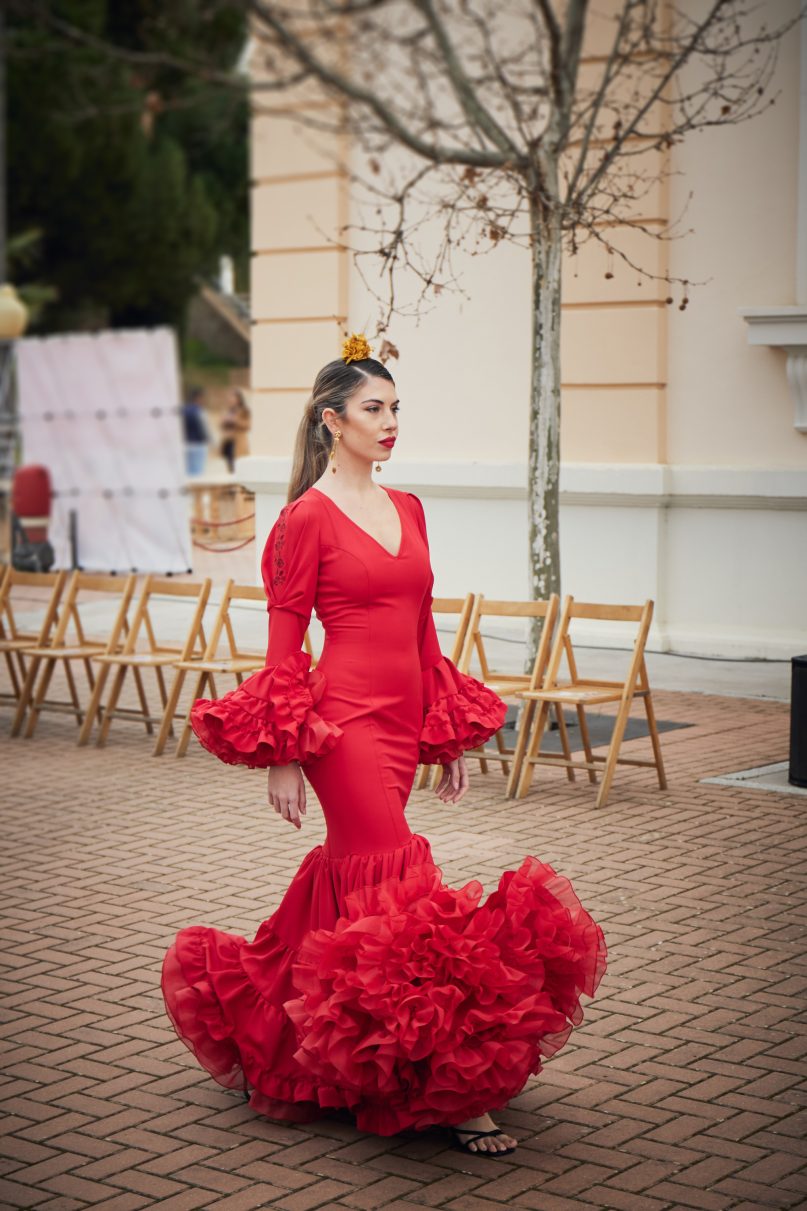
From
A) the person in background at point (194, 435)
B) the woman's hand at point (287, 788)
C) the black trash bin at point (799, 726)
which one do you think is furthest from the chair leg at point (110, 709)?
the person in background at point (194, 435)

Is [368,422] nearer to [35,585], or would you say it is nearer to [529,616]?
[529,616]

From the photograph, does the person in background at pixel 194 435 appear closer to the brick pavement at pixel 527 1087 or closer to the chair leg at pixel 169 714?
the chair leg at pixel 169 714

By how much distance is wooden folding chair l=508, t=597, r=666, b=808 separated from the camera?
9.12 meters

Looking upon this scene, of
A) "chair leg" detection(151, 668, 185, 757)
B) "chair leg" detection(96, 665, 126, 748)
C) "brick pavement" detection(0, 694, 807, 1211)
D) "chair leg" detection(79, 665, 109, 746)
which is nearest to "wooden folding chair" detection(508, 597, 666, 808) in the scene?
"brick pavement" detection(0, 694, 807, 1211)

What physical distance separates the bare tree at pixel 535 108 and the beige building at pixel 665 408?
278 millimetres

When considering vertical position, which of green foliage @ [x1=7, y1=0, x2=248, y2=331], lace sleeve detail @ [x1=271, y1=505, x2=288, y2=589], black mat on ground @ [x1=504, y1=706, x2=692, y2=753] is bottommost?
black mat on ground @ [x1=504, y1=706, x2=692, y2=753]

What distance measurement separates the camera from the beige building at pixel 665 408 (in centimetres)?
1335

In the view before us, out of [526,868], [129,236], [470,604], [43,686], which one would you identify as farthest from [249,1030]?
[129,236]

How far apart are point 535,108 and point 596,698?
3.63 m

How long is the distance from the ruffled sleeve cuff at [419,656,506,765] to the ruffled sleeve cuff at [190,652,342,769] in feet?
1.35

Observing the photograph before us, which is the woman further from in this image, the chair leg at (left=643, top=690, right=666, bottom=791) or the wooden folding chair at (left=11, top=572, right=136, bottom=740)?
the wooden folding chair at (left=11, top=572, right=136, bottom=740)

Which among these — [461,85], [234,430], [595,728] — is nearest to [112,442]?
[595,728]

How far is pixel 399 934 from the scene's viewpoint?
462 cm

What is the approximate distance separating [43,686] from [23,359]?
472 inches
